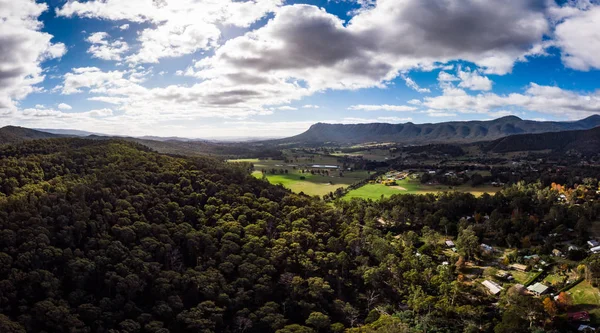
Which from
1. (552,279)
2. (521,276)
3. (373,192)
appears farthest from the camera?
(373,192)

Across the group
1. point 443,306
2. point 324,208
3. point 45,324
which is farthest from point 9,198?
point 443,306

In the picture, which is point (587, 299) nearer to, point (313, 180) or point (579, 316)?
point (579, 316)

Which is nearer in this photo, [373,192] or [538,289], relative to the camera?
[538,289]

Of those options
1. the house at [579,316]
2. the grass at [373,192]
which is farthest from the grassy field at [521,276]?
the grass at [373,192]

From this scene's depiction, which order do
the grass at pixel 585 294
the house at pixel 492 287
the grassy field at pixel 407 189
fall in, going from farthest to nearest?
the grassy field at pixel 407 189
the house at pixel 492 287
the grass at pixel 585 294

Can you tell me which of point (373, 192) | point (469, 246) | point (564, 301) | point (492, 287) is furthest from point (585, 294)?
point (373, 192)

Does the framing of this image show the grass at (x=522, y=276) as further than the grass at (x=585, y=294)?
Yes

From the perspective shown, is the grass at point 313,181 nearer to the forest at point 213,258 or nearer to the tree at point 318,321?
the forest at point 213,258
